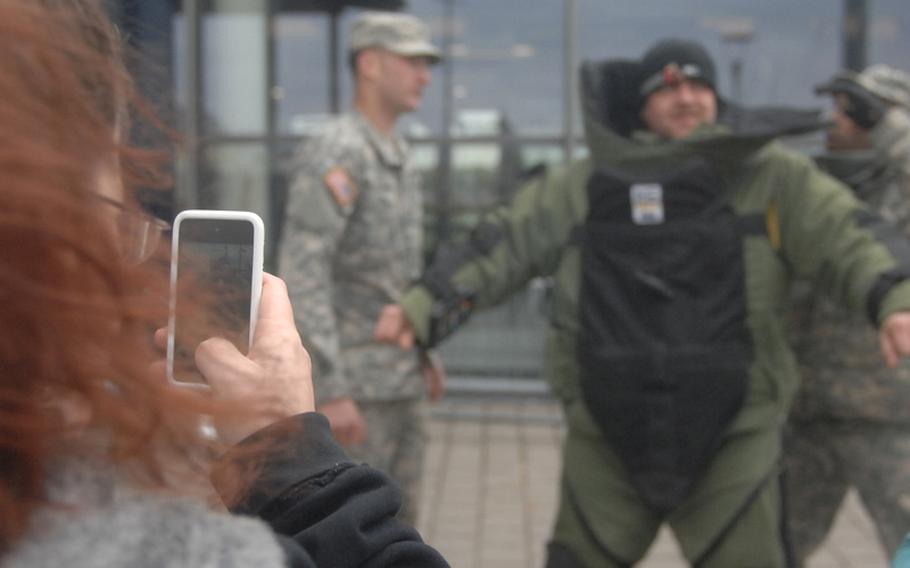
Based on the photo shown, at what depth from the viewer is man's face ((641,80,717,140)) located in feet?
11.3

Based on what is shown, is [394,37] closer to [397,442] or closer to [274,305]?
[397,442]

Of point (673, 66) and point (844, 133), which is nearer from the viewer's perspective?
point (673, 66)

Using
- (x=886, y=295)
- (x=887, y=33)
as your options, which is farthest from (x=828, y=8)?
(x=886, y=295)

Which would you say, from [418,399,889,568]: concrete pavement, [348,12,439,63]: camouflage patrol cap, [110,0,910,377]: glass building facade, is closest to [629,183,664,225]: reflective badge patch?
[348,12,439,63]: camouflage patrol cap

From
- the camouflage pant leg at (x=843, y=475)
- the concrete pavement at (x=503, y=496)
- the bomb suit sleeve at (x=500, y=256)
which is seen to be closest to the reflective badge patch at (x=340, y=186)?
the bomb suit sleeve at (x=500, y=256)

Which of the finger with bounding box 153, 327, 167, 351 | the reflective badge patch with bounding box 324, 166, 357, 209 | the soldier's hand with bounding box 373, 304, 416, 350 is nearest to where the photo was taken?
the finger with bounding box 153, 327, 167, 351

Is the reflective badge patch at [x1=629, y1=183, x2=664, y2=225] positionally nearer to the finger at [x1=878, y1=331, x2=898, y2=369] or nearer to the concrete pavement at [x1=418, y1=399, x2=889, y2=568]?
the finger at [x1=878, y1=331, x2=898, y2=369]

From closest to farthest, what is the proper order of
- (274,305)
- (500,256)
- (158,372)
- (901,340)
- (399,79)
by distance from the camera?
(158,372)
(274,305)
(901,340)
(500,256)
(399,79)

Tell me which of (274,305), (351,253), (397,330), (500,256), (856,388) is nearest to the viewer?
(274,305)

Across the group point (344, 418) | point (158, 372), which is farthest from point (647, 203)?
point (158, 372)

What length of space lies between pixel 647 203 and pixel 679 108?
1.34 feet

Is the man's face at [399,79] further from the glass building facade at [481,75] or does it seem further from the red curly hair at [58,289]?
the glass building facade at [481,75]

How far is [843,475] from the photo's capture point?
3703mm

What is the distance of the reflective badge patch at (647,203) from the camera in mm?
3174
